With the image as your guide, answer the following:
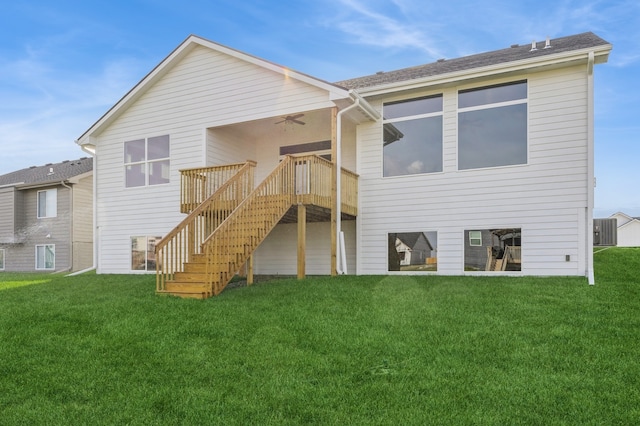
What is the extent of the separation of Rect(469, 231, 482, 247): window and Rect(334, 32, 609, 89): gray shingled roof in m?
3.79

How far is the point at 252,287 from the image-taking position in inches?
369

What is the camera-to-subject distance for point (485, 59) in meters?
11.6

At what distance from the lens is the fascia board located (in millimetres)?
9562

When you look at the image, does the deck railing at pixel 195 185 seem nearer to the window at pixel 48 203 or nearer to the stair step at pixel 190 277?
the stair step at pixel 190 277

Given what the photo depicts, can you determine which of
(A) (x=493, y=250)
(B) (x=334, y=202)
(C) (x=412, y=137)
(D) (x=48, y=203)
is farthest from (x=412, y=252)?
(D) (x=48, y=203)

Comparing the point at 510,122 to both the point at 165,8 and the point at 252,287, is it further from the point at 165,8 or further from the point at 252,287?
the point at 165,8

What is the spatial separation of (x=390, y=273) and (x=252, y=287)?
12.6 ft

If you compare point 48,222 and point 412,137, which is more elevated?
point 412,137

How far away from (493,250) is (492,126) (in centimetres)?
287

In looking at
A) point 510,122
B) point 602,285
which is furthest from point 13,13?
point 602,285

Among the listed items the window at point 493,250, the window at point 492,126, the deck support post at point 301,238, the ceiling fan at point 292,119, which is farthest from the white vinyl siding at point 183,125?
the window at point 493,250

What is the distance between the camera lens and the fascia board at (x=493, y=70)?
31.4 feet

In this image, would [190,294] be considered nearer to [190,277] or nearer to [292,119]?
[190,277]

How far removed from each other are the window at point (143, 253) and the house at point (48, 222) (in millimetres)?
9816
